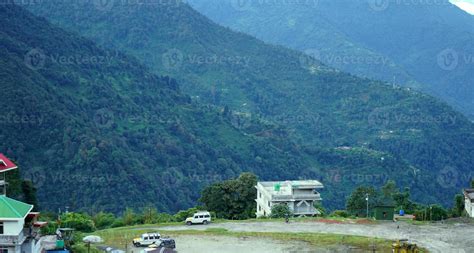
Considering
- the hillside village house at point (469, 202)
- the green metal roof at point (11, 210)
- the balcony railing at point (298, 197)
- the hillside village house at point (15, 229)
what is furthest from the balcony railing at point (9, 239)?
the hillside village house at point (469, 202)

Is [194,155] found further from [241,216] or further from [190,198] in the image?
[241,216]

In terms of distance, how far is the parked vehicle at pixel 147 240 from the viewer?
44.2 metres

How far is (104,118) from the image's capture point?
124250 mm

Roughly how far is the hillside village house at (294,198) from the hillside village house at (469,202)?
502 inches

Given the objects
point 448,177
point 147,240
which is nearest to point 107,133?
point 147,240

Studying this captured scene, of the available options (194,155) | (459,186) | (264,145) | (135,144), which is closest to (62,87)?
(135,144)

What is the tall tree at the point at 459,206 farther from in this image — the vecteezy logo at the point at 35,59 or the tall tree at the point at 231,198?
the vecteezy logo at the point at 35,59

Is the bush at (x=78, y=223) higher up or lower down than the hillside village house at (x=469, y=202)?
lower down

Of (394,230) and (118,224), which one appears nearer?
(394,230)

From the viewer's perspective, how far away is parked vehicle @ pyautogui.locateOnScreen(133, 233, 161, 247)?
44156 mm

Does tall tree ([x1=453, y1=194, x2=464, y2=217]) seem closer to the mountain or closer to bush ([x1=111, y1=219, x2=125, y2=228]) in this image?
bush ([x1=111, y1=219, x2=125, y2=228])

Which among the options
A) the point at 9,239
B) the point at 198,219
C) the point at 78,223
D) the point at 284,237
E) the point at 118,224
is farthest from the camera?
the point at 118,224

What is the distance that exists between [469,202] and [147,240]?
29760mm

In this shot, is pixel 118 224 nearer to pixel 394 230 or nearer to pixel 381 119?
pixel 394 230
